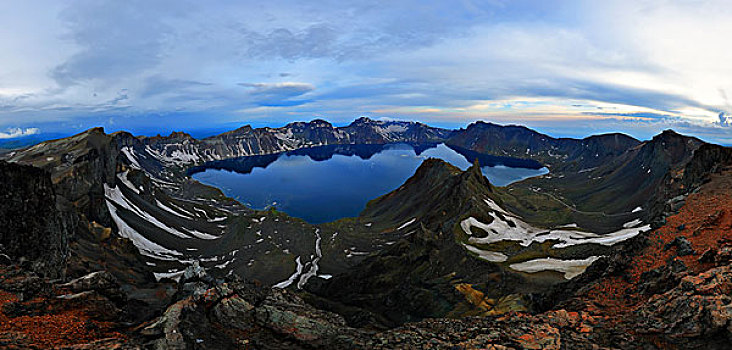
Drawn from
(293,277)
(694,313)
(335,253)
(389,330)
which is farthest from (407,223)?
(694,313)

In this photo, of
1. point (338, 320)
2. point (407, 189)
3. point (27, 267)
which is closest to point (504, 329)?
point (338, 320)

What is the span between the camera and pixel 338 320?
18875mm

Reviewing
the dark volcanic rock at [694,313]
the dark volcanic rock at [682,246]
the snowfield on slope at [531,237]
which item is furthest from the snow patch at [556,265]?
the dark volcanic rock at [694,313]

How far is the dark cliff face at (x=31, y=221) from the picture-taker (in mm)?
32812

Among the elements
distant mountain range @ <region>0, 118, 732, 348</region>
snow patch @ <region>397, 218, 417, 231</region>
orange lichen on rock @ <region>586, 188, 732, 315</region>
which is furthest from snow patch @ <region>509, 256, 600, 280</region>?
snow patch @ <region>397, 218, 417, 231</region>

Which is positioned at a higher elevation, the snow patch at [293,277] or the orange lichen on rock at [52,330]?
the orange lichen on rock at [52,330]

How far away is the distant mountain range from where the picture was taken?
16922mm

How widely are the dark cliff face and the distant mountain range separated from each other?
0.17 meters

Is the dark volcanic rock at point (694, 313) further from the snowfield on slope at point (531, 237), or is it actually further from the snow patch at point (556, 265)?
the snow patch at point (556, 265)

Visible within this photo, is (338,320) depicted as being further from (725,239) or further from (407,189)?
(407,189)

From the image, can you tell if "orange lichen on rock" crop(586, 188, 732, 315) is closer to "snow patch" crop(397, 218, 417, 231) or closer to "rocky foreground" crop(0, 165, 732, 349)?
"rocky foreground" crop(0, 165, 732, 349)

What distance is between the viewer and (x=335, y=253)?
10250 cm

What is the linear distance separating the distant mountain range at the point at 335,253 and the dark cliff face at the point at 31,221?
0.17m

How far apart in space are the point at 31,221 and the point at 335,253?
2942 inches
